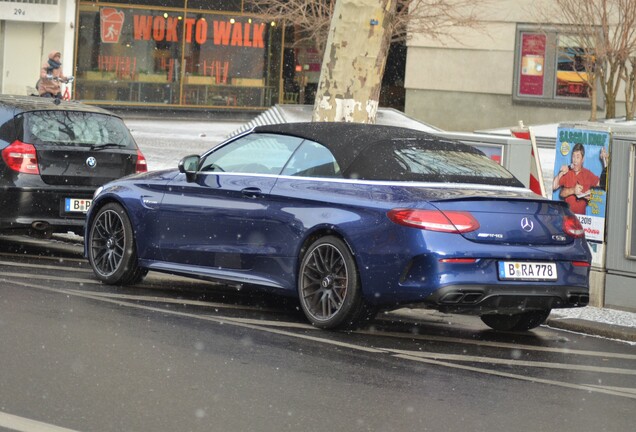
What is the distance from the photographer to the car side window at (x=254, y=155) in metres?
10.1

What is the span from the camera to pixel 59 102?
13.5m

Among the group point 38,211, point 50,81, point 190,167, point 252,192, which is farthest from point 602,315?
point 50,81

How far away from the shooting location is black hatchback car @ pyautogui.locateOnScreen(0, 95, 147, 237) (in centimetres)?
1251

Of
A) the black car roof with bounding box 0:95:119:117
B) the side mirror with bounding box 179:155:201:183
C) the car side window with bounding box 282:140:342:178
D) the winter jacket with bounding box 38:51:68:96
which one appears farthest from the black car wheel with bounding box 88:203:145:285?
the winter jacket with bounding box 38:51:68:96

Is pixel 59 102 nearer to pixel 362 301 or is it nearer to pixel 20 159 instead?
pixel 20 159

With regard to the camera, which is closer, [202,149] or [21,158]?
[21,158]

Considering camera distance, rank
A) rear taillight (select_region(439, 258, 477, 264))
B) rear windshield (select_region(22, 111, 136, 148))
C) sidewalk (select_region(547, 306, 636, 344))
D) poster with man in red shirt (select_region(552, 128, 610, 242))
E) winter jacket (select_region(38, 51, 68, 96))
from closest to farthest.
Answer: rear taillight (select_region(439, 258, 477, 264)), sidewalk (select_region(547, 306, 636, 344)), poster with man in red shirt (select_region(552, 128, 610, 242)), rear windshield (select_region(22, 111, 136, 148)), winter jacket (select_region(38, 51, 68, 96))

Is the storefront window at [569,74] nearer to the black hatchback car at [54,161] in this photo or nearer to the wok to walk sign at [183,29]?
the wok to walk sign at [183,29]

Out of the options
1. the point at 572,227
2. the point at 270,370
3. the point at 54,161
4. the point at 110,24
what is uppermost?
the point at 110,24

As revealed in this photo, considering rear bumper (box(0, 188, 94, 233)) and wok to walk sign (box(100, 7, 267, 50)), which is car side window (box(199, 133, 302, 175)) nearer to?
rear bumper (box(0, 188, 94, 233))

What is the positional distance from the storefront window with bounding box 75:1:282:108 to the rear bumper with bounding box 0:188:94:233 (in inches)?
1091

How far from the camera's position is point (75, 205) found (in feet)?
41.8

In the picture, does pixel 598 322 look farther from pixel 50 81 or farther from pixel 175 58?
pixel 175 58

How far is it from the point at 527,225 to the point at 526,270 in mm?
310
